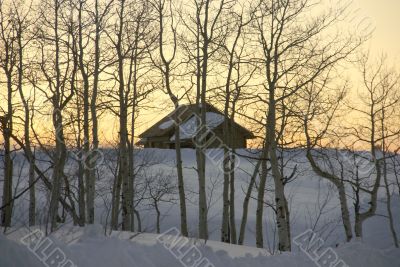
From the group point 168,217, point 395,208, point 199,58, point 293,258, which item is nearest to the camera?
point 293,258

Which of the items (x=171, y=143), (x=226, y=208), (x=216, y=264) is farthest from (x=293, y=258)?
(x=171, y=143)

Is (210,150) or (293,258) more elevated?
(210,150)

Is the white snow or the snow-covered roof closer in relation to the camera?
the white snow

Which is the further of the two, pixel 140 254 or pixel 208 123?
pixel 208 123

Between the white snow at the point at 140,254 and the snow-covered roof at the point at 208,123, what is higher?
the snow-covered roof at the point at 208,123

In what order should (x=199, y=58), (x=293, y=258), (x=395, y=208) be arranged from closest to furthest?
(x=293, y=258) → (x=199, y=58) → (x=395, y=208)

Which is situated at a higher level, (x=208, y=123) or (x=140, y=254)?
(x=208, y=123)

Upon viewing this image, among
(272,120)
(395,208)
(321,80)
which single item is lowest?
(395,208)

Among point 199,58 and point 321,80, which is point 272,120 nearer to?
point 321,80

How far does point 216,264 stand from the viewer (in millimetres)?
7129

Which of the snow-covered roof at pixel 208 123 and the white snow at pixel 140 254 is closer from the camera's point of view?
the white snow at pixel 140 254

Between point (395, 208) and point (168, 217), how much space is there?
1645 cm

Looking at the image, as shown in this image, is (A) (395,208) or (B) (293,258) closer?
(B) (293,258)

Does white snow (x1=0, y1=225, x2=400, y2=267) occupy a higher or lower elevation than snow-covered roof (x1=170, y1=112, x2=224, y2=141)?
lower
